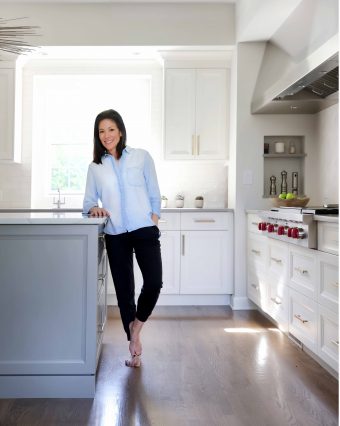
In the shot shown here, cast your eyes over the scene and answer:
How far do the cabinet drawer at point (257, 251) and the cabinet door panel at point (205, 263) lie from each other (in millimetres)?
268

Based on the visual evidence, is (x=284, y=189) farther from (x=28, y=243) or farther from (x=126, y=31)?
(x=28, y=243)

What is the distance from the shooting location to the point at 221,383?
236 centimetres

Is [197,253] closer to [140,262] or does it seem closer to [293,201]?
[293,201]

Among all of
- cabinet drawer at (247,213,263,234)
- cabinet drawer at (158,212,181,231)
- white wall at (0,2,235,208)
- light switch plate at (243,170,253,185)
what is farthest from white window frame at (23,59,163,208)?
cabinet drawer at (247,213,263,234)

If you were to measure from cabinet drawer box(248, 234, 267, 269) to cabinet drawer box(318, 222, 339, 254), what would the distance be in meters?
1.07

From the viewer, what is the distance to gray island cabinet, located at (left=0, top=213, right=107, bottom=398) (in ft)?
7.00

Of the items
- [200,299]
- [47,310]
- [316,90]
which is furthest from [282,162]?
[47,310]

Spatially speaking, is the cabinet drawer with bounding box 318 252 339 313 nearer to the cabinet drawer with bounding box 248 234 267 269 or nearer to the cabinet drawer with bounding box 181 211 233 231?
the cabinet drawer with bounding box 248 234 267 269

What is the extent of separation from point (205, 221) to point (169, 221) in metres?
0.34

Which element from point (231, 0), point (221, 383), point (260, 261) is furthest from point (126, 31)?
point (221, 383)

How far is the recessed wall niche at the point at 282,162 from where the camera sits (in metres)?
4.40

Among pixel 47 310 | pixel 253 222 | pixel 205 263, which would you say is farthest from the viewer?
pixel 205 263

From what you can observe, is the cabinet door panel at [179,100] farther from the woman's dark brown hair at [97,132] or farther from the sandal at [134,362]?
the sandal at [134,362]

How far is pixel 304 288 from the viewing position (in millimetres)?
2740
